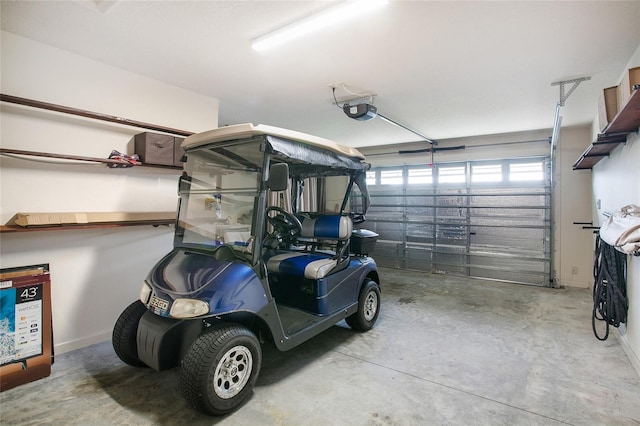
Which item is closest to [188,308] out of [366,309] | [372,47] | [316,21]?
[366,309]

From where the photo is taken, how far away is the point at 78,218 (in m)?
2.89

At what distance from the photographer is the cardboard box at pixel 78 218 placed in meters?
2.62

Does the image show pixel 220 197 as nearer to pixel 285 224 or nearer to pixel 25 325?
pixel 285 224

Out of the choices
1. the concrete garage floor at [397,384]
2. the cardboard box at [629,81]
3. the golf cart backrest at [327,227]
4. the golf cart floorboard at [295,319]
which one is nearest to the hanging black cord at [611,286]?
the concrete garage floor at [397,384]

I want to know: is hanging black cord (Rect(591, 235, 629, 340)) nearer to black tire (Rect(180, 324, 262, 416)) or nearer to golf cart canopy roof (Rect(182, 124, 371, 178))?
golf cart canopy roof (Rect(182, 124, 371, 178))

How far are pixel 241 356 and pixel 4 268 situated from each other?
226 cm

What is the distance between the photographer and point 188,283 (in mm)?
2172

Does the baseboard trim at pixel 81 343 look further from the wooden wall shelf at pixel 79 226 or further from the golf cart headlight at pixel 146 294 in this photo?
the golf cart headlight at pixel 146 294

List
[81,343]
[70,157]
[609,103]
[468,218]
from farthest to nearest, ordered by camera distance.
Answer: [468,218] → [81,343] → [70,157] → [609,103]

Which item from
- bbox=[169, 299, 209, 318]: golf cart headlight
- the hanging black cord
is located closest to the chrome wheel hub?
bbox=[169, 299, 209, 318]: golf cart headlight

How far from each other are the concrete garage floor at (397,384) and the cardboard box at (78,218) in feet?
4.23

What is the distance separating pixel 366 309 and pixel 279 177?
2.15m

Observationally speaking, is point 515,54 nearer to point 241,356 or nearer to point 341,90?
point 341,90

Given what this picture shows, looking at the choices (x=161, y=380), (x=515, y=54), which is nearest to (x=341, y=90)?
(x=515, y=54)
